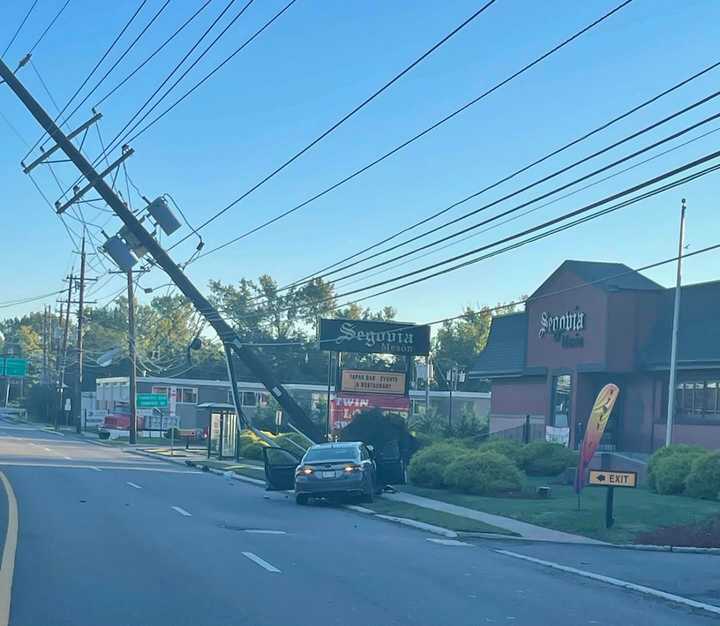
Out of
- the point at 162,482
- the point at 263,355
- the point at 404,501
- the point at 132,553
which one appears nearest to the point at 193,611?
the point at 132,553

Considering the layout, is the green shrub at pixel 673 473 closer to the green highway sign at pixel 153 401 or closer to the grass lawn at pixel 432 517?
the grass lawn at pixel 432 517

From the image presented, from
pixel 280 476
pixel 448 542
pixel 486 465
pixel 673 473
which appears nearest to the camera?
pixel 448 542

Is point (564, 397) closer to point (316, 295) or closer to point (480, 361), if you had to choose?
point (480, 361)

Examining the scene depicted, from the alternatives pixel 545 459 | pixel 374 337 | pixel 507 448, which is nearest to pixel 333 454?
pixel 545 459

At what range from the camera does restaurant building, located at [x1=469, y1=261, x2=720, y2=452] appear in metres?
38.0

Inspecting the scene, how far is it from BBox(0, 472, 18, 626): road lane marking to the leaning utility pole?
11.4 m

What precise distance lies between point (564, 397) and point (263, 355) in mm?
58252

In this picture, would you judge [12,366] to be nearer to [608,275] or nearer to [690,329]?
[608,275]

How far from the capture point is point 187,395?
275 ft

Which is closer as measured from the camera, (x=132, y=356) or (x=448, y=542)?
(x=448, y=542)

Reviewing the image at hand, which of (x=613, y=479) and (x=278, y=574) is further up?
(x=613, y=479)

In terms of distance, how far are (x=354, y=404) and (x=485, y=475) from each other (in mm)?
14471

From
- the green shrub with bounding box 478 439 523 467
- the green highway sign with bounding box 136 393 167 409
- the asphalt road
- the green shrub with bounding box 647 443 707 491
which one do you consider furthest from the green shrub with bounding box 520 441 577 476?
the green highway sign with bounding box 136 393 167 409

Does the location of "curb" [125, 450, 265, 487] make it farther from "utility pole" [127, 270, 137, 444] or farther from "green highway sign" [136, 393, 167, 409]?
"utility pole" [127, 270, 137, 444]
